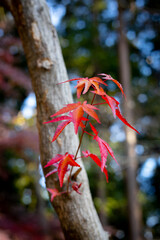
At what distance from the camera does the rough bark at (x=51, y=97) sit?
3.06ft

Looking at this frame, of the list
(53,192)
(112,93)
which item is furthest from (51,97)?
(112,93)

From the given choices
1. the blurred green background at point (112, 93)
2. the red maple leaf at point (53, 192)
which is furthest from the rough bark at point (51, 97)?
the blurred green background at point (112, 93)

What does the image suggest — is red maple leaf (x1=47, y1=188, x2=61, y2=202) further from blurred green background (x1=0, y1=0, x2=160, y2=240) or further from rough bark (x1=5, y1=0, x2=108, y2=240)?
blurred green background (x1=0, y1=0, x2=160, y2=240)

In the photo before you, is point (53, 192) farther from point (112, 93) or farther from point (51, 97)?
point (112, 93)

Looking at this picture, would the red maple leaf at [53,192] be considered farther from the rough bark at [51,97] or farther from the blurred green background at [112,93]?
the blurred green background at [112,93]

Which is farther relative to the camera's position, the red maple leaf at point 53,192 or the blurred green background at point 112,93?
the blurred green background at point 112,93

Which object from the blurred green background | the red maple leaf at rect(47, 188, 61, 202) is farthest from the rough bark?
the blurred green background

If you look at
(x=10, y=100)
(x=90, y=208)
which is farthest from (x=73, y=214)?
(x=10, y=100)

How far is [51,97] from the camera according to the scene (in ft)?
3.29

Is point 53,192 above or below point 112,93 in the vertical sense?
below

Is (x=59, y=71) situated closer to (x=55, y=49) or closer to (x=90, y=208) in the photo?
(x=55, y=49)

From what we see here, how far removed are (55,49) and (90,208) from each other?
779mm

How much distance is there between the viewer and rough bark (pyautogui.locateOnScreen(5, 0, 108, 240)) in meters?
0.93

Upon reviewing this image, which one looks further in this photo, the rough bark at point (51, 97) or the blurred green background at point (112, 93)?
the blurred green background at point (112, 93)
